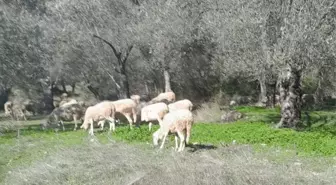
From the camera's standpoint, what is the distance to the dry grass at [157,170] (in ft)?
32.4

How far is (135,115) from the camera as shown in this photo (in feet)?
79.7

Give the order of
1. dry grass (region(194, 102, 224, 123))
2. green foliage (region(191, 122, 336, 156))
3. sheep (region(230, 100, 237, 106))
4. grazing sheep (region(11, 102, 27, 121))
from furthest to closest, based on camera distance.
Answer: sheep (region(230, 100, 237, 106)) → grazing sheep (region(11, 102, 27, 121)) → dry grass (region(194, 102, 224, 123)) → green foliage (region(191, 122, 336, 156))

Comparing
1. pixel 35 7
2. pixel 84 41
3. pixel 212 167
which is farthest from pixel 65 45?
pixel 212 167

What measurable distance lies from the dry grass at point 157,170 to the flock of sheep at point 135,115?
102 inches

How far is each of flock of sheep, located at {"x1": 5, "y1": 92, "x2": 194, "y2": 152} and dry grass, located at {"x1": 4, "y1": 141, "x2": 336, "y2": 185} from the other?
8.49 ft

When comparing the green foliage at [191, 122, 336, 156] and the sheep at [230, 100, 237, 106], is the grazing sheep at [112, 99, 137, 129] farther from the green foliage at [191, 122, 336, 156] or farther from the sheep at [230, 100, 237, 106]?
the sheep at [230, 100, 237, 106]

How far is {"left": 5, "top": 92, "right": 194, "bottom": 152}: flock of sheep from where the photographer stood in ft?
50.6

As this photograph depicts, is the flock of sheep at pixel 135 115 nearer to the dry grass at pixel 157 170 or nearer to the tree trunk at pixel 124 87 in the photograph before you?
the dry grass at pixel 157 170

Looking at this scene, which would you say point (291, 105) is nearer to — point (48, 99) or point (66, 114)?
point (66, 114)

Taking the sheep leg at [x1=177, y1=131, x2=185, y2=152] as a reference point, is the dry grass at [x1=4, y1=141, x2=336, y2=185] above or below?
below

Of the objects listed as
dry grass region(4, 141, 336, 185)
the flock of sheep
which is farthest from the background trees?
dry grass region(4, 141, 336, 185)

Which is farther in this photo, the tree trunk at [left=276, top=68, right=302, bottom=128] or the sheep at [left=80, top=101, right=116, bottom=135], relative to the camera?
the sheep at [left=80, top=101, right=116, bottom=135]

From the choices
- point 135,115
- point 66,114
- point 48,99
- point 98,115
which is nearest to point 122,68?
point 66,114

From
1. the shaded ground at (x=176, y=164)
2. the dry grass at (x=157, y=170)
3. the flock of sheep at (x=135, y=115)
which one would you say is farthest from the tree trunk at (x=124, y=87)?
the dry grass at (x=157, y=170)
